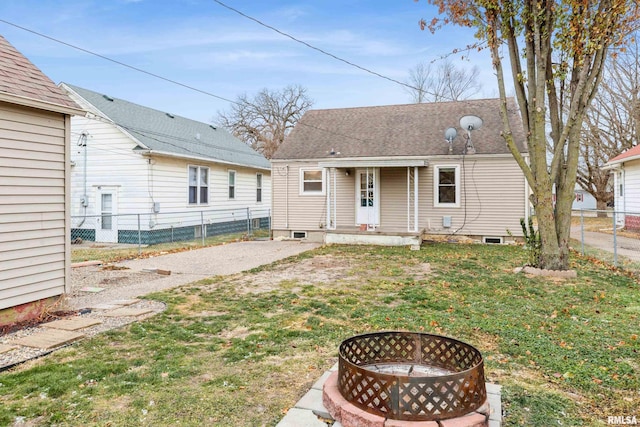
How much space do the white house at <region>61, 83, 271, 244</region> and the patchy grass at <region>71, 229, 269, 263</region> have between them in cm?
57

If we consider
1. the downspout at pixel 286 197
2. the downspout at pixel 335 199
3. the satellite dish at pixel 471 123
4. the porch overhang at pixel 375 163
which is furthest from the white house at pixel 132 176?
the satellite dish at pixel 471 123

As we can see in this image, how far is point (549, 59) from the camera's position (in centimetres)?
820

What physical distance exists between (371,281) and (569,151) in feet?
15.0

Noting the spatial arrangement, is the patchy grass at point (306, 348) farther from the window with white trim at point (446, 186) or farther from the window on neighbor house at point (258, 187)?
the window on neighbor house at point (258, 187)

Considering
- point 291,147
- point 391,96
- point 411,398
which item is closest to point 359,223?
point 291,147

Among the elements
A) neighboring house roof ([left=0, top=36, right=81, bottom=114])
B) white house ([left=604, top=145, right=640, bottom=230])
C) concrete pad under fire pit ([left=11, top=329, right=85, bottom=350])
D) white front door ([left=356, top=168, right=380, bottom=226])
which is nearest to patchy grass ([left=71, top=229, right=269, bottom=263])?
white front door ([left=356, top=168, right=380, bottom=226])

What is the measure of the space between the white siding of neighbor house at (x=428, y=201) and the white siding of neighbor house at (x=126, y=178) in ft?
11.7

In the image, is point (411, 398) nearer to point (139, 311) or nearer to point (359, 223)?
point (139, 311)

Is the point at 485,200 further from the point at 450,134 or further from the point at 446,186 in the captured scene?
the point at 450,134

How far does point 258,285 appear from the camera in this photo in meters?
7.19

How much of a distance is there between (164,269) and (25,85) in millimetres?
4802

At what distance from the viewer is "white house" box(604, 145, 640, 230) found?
49.9 ft

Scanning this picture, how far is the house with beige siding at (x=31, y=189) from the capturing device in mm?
4773

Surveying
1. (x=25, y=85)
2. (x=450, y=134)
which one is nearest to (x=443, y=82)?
(x=450, y=134)
